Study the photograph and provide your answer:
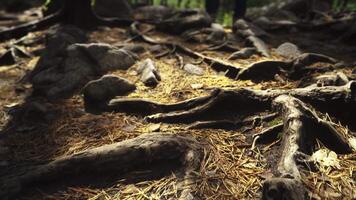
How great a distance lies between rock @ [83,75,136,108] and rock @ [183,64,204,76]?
4.35ft

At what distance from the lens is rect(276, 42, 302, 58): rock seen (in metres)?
7.17

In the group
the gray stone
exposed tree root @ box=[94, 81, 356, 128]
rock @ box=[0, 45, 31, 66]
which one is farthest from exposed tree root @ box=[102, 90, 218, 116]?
rock @ box=[0, 45, 31, 66]

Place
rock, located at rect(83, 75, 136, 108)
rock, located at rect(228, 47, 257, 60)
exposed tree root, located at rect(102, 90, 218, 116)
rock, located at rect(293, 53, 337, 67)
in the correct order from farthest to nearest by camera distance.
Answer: rock, located at rect(228, 47, 257, 60), rock, located at rect(293, 53, 337, 67), rock, located at rect(83, 75, 136, 108), exposed tree root, located at rect(102, 90, 218, 116)

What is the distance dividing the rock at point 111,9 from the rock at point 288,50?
4.84 metres

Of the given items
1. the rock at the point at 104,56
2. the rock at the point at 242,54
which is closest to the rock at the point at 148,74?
the rock at the point at 104,56

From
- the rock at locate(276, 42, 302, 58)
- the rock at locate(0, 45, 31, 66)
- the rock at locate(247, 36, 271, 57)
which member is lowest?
the rock at locate(0, 45, 31, 66)

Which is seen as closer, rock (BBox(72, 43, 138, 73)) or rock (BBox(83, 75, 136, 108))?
rock (BBox(83, 75, 136, 108))

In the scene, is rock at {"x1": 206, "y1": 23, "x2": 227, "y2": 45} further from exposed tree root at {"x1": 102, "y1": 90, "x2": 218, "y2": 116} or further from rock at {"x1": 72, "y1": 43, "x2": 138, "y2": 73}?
exposed tree root at {"x1": 102, "y1": 90, "x2": 218, "y2": 116}

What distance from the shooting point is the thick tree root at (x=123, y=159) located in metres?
3.80

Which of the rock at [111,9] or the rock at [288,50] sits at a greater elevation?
the rock at [288,50]

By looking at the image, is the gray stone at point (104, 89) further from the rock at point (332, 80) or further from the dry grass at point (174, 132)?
the rock at point (332, 80)

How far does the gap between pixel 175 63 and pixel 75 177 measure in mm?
3554

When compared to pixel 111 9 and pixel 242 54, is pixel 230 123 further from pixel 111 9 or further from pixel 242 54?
pixel 111 9

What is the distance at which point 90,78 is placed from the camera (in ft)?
20.5
